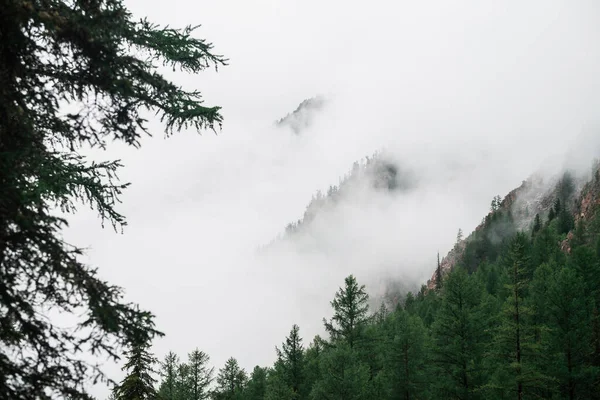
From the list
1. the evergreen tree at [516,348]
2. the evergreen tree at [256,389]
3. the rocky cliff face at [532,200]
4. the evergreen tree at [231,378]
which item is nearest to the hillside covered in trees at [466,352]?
the evergreen tree at [516,348]

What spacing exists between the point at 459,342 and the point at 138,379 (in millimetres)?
15882

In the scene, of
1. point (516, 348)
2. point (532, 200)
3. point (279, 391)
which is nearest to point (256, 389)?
point (279, 391)

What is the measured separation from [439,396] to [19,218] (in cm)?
2527

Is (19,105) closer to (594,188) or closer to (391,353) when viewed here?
(391,353)

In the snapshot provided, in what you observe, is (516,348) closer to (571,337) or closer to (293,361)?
(571,337)

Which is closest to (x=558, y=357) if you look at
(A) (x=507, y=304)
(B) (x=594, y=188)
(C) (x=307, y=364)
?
(A) (x=507, y=304)

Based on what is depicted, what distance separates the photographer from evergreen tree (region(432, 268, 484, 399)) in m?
21.8

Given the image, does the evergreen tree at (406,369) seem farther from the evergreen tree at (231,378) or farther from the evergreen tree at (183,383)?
the evergreen tree at (231,378)

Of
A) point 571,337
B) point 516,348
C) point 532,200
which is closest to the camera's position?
point 516,348

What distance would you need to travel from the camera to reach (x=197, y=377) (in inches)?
1421

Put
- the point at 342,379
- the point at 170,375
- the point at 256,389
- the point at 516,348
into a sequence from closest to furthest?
the point at 516,348
the point at 342,379
the point at 170,375
the point at 256,389

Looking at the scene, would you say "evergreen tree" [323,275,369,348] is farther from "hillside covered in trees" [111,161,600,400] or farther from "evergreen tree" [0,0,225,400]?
"evergreen tree" [0,0,225,400]

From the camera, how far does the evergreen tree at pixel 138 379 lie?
56.9 feet

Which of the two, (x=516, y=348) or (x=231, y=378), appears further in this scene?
(x=231, y=378)
